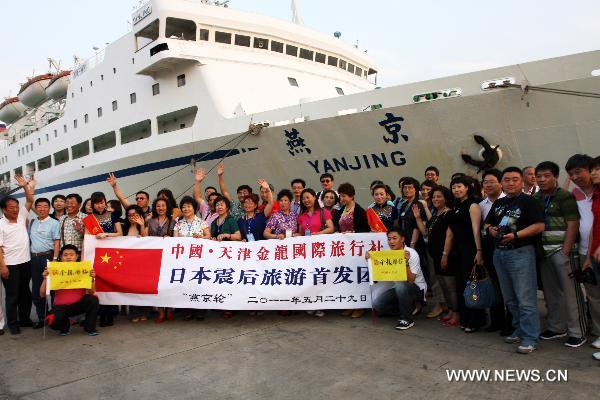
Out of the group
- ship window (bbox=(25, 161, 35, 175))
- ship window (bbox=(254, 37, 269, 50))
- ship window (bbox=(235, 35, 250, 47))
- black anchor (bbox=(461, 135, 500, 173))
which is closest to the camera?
black anchor (bbox=(461, 135, 500, 173))

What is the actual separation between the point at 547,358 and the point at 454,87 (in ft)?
16.8

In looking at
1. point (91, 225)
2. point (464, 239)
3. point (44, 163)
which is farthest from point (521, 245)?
point (44, 163)

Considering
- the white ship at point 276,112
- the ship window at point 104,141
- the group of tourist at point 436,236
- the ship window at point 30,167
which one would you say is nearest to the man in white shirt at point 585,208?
the group of tourist at point 436,236

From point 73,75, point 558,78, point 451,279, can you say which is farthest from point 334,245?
point 73,75

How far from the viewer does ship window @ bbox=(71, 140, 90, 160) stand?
15.6m

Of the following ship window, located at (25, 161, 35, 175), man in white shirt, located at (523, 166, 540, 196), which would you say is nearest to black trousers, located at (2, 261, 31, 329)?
man in white shirt, located at (523, 166, 540, 196)

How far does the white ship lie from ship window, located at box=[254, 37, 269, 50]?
38 millimetres

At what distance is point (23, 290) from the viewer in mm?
5219

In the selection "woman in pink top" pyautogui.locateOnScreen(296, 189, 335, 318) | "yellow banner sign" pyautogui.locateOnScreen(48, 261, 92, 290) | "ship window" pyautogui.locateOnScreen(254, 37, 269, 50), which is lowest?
"yellow banner sign" pyautogui.locateOnScreen(48, 261, 92, 290)

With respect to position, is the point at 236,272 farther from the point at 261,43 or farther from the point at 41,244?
the point at 261,43

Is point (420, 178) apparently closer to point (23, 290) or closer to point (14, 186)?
point (23, 290)

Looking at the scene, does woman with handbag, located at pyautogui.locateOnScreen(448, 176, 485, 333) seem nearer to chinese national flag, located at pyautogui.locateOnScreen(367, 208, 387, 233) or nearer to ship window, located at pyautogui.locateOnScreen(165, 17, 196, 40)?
chinese national flag, located at pyautogui.locateOnScreen(367, 208, 387, 233)

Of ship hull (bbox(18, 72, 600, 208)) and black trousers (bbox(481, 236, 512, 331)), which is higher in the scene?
ship hull (bbox(18, 72, 600, 208))

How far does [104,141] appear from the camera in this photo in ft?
48.4
